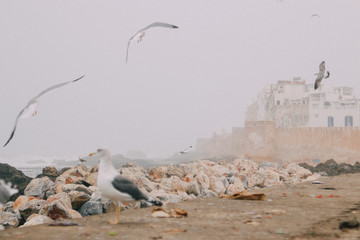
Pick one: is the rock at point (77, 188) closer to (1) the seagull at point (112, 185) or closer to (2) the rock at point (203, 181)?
(2) the rock at point (203, 181)

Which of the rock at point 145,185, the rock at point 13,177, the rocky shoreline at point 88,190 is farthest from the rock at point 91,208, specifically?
the rock at point 13,177

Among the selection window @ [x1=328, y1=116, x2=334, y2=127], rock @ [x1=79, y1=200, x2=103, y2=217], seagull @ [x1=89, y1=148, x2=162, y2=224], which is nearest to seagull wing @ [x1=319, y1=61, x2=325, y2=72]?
rock @ [x1=79, y1=200, x2=103, y2=217]

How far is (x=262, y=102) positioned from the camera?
57.5 metres

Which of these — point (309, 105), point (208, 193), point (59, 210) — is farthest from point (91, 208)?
point (309, 105)

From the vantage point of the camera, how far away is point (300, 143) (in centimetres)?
3656

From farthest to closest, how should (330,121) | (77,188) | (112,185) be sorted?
(330,121)
(77,188)
(112,185)

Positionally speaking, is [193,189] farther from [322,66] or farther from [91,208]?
[322,66]

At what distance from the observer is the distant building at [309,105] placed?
144ft

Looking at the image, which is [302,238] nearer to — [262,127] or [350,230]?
[350,230]

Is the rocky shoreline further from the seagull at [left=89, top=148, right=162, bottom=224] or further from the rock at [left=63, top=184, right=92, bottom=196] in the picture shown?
the seagull at [left=89, top=148, right=162, bottom=224]

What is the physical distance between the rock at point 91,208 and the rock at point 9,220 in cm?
118

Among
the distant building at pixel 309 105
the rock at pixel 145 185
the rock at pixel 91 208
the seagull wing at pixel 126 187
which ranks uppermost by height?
the distant building at pixel 309 105

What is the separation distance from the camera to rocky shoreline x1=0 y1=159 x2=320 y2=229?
5750 millimetres

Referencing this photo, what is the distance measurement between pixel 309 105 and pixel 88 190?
1619 inches
